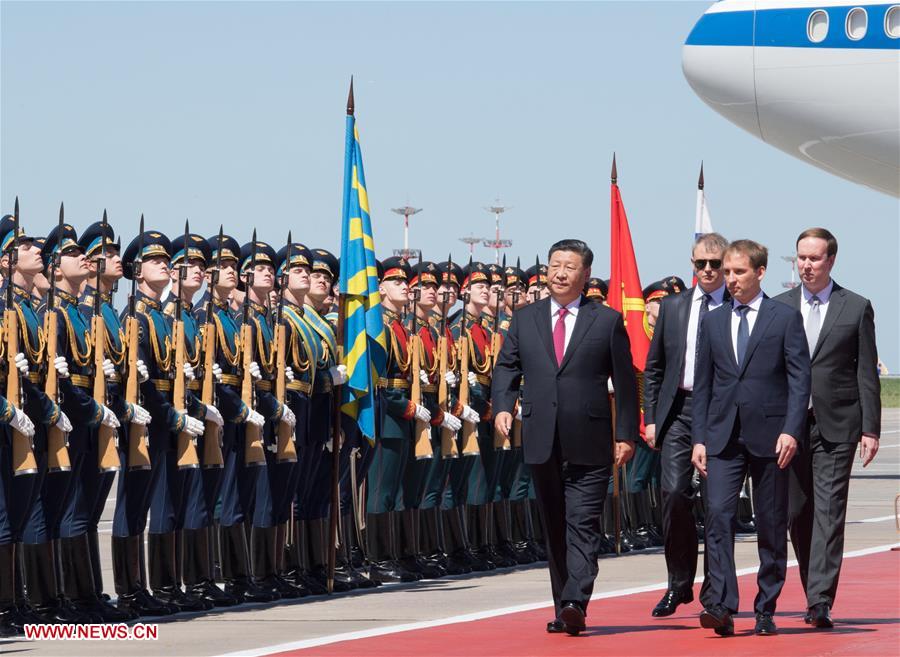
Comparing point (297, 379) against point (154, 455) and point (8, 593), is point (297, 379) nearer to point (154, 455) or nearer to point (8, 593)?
point (154, 455)

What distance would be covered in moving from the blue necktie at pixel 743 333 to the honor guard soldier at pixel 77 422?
9.93ft

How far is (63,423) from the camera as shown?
9.07 m

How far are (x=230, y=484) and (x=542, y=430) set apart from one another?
7.90ft

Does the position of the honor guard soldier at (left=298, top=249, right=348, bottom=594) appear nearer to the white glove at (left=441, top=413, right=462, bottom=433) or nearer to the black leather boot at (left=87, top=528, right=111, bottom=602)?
the white glove at (left=441, top=413, right=462, bottom=433)

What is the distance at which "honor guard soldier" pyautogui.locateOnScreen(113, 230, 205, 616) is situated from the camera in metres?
9.88

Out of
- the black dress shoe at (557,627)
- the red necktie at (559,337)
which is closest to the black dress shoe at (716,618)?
the black dress shoe at (557,627)

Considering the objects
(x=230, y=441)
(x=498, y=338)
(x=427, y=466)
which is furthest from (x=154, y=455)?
(x=498, y=338)

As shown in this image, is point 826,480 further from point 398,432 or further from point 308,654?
point 398,432

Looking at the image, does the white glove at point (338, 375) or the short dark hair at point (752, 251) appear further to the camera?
the white glove at point (338, 375)

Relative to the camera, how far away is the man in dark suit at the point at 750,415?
8.66 m

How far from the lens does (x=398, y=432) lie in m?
12.0

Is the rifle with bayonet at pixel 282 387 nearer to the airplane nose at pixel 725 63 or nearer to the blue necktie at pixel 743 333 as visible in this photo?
the blue necktie at pixel 743 333

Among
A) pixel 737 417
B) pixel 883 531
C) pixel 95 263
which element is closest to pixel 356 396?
pixel 95 263

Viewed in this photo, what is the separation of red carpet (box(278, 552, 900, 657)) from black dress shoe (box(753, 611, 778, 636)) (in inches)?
1.5
